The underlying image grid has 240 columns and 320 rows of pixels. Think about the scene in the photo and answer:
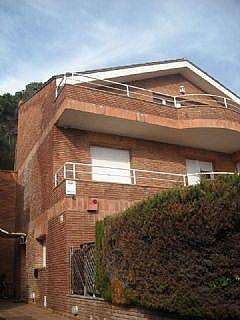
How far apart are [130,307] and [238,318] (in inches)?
121

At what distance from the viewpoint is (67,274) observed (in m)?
11.2

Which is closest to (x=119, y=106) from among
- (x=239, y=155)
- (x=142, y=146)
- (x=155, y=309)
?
(x=142, y=146)

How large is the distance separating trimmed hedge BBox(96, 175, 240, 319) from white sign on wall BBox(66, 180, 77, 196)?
→ 138 inches

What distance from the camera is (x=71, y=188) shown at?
11727 millimetres

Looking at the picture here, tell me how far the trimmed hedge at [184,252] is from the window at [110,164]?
5697 millimetres

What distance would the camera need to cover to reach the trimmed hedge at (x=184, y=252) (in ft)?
19.1

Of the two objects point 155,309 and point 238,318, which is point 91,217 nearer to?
point 155,309

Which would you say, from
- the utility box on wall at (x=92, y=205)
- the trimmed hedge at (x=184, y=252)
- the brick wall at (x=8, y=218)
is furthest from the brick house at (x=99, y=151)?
the trimmed hedge at (x=184, y=252)

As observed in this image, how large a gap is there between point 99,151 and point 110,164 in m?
0.66

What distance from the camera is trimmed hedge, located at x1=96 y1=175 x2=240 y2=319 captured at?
5.82 meters

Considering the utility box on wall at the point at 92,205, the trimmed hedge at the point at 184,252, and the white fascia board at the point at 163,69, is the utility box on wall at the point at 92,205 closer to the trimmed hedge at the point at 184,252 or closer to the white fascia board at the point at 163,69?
the trimmed hedge at the point at 184,252

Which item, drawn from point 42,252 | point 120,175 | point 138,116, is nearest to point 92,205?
point 120,175

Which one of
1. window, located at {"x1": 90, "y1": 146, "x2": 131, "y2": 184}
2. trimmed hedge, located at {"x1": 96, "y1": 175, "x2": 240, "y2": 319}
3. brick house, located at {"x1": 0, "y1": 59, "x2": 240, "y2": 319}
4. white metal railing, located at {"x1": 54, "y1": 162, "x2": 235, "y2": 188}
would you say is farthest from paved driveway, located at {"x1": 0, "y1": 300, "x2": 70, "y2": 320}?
window, located at {"x1": 90, "y1": 146, "x2": 131, "y2": 184}

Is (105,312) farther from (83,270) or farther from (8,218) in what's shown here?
(8,218)
